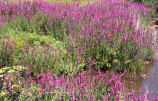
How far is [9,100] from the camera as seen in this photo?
3680 mm

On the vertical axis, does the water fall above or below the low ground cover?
below

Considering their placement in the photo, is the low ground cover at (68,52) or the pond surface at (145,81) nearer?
the low ground cover at (68,52)

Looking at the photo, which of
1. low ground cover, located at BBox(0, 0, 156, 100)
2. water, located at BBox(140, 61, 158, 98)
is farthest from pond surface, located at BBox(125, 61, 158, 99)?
low ground cover, located at BBox(0, 0, 156, 100)

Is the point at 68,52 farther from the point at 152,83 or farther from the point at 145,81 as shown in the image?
the point at 152,83

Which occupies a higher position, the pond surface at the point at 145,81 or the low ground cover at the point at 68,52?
the low ground cover at the point at 68,52

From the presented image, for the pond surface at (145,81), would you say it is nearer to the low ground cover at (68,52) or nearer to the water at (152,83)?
the water at (152,83)

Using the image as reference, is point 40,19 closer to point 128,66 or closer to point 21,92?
point 128,66

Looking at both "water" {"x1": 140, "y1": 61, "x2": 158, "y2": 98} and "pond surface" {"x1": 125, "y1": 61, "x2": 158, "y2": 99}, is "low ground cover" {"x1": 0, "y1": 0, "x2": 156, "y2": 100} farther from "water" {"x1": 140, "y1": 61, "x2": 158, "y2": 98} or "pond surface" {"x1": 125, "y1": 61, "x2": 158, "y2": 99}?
"water" {"x1": 140, "y1": 61, "x2": 158, "y2": 98}

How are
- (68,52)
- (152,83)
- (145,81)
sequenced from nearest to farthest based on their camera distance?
(152,83) → (145,81) → (68,52)

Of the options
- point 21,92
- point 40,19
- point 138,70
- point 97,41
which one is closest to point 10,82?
point 21,92

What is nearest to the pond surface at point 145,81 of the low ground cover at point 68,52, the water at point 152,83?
the water at point 152,83

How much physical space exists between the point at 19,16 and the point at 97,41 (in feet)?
11.8

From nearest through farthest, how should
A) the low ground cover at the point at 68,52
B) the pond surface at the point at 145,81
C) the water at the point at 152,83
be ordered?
the low ground cover at the point at 68,52 < the water at the point at 152,83 < the pond surface at the point at 145,81

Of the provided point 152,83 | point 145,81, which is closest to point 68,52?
point 145,81
